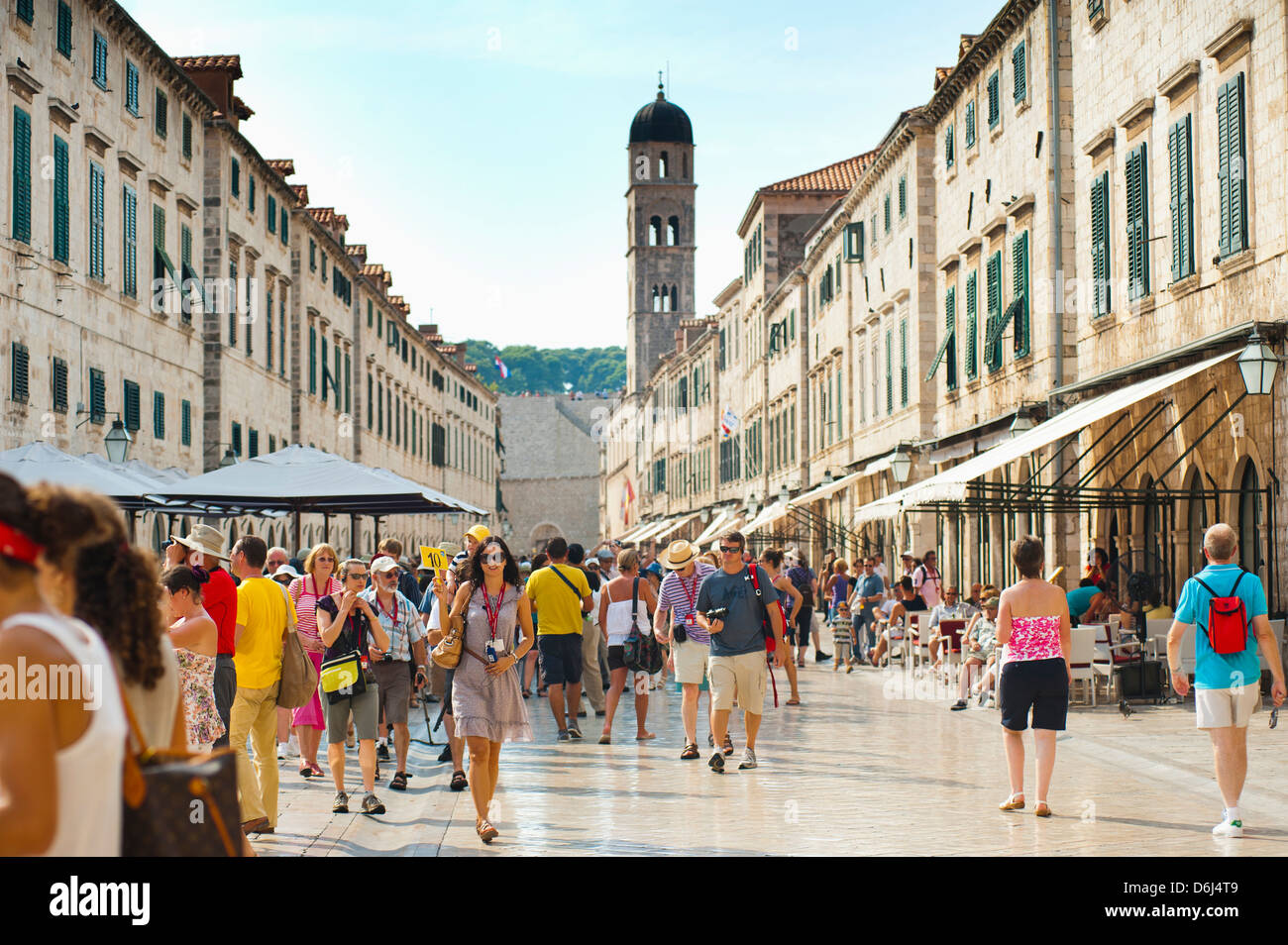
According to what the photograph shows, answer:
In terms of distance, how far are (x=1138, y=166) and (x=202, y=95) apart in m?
19.8

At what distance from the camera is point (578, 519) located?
4604 inches

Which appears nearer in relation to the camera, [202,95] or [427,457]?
[202,95]

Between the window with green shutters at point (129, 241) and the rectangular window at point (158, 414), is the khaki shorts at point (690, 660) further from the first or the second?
the rectangular window at point (158, 414)

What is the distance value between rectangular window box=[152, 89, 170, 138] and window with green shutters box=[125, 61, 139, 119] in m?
1.27

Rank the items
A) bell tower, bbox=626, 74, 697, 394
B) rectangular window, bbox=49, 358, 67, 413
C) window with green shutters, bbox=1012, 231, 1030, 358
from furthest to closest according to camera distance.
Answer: bell tower, bbox=626, 74, 697, 394, window with green shutters, bbox=1012, 231, 1030, 358, rectangular window, bbox=49, 358, 67, 413

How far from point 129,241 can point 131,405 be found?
2.95 m

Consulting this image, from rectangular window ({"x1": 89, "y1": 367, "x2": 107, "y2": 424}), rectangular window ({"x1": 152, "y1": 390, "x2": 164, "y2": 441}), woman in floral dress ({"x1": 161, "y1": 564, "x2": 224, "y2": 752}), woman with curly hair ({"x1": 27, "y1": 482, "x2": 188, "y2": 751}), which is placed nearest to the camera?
woman with curly hair ({"x1": 27, "y1": 482, "x2": 188, "y2": 751})

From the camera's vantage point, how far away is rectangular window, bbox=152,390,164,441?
93.0 feet

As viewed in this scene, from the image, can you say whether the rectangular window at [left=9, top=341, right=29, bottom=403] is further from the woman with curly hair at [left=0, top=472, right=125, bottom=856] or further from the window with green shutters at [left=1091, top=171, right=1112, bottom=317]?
the woman with curly hair at [left=0, top=472, right=125, bottom=856]

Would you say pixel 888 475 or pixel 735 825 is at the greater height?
pixel 888 475

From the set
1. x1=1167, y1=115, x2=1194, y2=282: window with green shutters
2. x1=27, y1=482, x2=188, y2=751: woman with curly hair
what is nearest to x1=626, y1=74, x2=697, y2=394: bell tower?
x1=1167, y1=115, x2=1194, y2=282: window with green shutters

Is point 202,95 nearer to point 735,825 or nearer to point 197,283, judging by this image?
point 197,283

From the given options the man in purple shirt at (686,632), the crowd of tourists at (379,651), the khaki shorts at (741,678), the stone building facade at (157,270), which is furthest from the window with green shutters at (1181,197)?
the stone building facade at (157,270)
